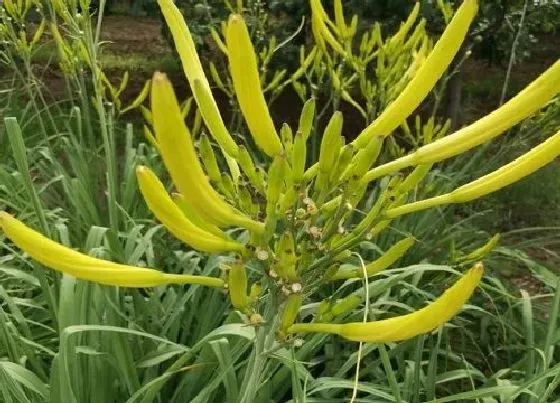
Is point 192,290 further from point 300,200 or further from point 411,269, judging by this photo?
point 300,200

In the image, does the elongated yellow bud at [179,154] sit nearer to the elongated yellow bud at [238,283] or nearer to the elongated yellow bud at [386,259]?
the elongated yellow bud at [238,283]

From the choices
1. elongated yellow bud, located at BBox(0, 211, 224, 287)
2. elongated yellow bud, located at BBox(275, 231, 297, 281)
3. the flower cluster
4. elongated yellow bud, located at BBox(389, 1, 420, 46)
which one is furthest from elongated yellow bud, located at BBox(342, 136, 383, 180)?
elongated yellow bud, located at BBox(389, 1, 420, 46)

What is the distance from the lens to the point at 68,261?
100 centimetres

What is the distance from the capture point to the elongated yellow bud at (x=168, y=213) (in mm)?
946

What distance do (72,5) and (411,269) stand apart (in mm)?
1230

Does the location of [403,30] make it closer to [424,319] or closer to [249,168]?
[249,168]

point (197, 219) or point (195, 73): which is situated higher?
point (195, 73)

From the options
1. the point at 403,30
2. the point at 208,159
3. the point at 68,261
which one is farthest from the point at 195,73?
the point at 403,30

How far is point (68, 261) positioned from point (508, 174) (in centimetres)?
55

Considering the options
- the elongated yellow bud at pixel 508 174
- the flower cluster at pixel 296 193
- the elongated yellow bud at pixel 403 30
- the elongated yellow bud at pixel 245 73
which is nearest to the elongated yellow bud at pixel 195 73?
the flower cluster at pixel 296 193

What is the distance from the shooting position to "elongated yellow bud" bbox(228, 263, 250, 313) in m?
1.12

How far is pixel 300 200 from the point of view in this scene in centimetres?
114

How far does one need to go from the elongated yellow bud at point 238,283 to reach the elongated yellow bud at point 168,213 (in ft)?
0.22

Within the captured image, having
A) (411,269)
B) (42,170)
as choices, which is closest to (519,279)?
(411,269)
